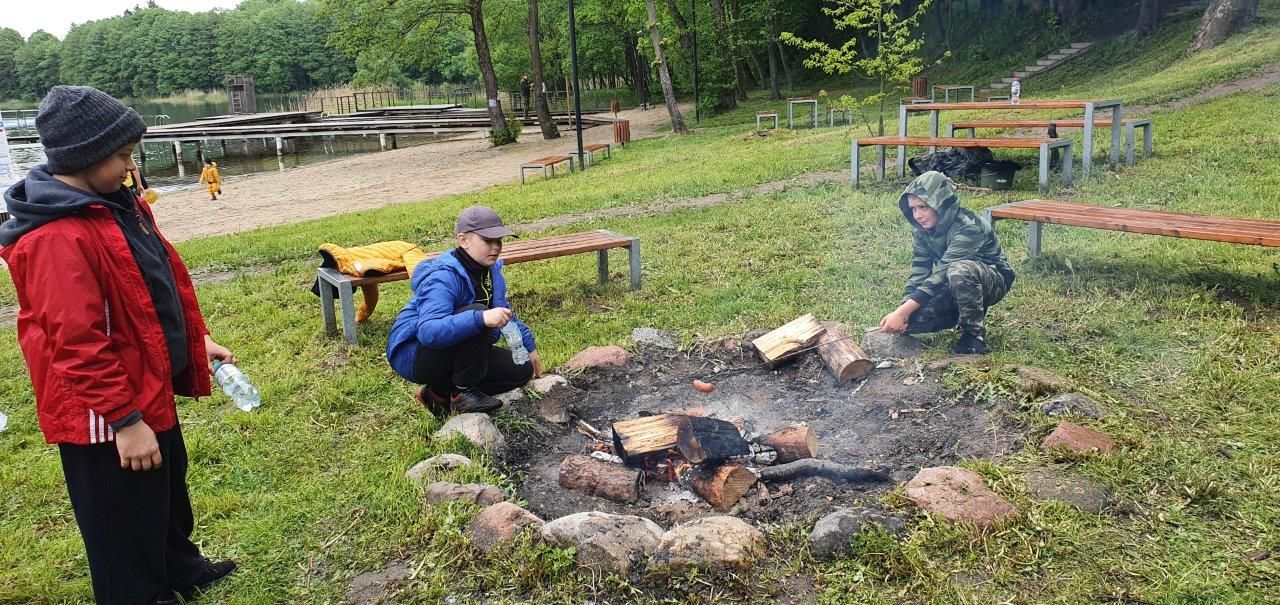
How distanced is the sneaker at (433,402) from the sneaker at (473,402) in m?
0.09

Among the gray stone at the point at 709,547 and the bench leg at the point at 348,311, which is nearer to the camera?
the gray stone at the point at 709,547

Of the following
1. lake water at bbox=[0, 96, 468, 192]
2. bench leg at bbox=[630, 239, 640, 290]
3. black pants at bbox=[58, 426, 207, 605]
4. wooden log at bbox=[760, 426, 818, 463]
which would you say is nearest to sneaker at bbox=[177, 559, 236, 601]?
black pants at bbox=[58, 426, 207, 605]

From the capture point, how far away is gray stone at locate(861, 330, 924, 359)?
482 centimetres

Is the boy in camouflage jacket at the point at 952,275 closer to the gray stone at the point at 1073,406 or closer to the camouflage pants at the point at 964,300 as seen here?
the camouflage pants at the point at 964,300

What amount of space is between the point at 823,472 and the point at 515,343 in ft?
5.13

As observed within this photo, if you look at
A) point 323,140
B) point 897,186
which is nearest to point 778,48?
point 323,140

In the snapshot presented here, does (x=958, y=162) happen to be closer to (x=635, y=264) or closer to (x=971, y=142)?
(x=971, y=142)

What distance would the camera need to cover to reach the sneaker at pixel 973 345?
4.67m

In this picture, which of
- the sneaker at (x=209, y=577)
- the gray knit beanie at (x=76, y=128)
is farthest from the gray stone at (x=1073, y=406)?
the gray knit beanie at (x=76, y=128)

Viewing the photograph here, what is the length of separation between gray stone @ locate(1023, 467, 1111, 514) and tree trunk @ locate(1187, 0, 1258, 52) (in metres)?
19.8

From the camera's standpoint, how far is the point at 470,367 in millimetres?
4246

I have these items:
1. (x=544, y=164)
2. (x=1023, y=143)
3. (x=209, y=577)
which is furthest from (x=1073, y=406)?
(x=544, y=164)

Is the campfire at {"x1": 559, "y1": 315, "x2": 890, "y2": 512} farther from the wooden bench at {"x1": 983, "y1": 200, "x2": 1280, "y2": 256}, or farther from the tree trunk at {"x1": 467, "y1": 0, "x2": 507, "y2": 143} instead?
the tree trunk at {"x1": 467, "y1": 0, "x2": 507, "y2": 143}

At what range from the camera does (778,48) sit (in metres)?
36.7
